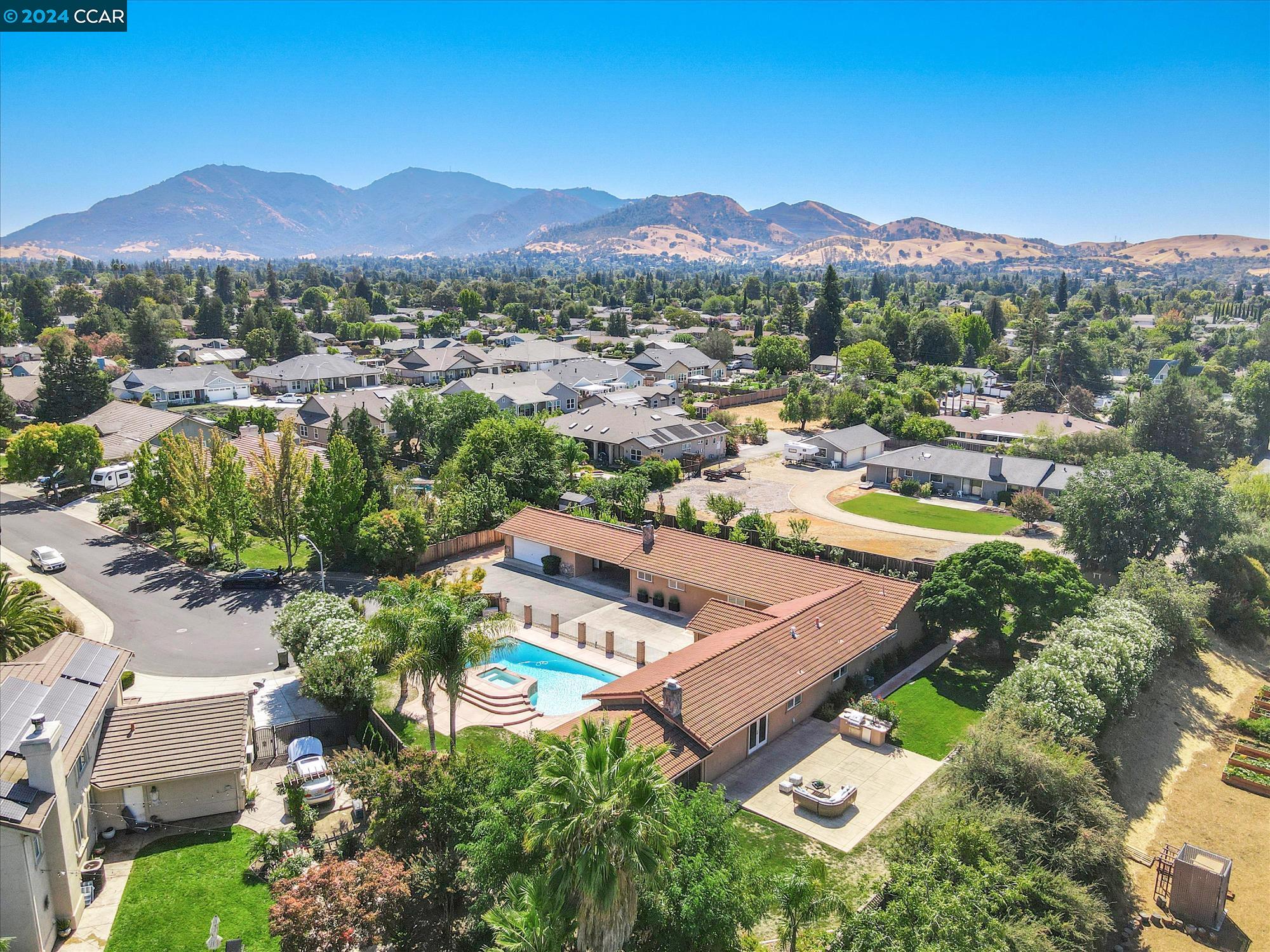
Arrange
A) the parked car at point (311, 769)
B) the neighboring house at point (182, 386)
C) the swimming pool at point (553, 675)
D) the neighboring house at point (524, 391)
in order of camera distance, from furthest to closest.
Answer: the neighboring house at point (182, 386), the neighboring house at point (524, 391), the swimming pool at point (553, 675), the parked car at point (311, 769)

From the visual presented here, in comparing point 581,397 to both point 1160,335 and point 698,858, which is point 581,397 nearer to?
point 698,858

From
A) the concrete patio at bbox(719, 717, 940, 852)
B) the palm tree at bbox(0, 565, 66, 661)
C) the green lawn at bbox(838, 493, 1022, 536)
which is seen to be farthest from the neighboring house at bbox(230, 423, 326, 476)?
the green lawn at bbox(838, 493, 1022, 536)

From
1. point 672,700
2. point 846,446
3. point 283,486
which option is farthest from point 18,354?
point 672,700

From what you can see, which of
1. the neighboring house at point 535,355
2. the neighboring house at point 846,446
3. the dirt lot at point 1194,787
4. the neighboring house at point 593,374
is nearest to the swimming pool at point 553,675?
the dirt lot at point 1194,787

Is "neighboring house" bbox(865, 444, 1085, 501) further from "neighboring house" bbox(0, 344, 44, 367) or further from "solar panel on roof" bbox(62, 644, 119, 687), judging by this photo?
"neighboring house" bbox(0, 344, 44, 367)

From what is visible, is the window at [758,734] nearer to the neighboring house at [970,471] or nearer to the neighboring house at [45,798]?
the neighboring house at [45,798]

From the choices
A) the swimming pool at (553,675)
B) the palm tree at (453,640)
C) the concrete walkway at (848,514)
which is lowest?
the swimming pool at (553,675)

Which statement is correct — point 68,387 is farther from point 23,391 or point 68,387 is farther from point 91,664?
point 91,664

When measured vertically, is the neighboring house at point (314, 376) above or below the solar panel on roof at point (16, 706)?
below
